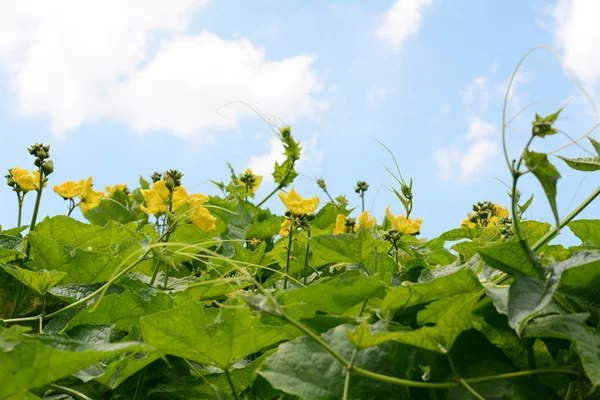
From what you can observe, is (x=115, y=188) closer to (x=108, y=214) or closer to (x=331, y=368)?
(x=108, y=214)

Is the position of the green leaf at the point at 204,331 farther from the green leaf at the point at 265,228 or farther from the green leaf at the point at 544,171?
the green leaf at the point at 265,228

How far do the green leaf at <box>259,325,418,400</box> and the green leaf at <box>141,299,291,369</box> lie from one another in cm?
11

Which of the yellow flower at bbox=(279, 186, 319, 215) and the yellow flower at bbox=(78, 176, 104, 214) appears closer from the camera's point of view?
the yellow flower at bbox=(279, 186, 319, 215)

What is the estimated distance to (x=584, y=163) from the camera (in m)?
1.23

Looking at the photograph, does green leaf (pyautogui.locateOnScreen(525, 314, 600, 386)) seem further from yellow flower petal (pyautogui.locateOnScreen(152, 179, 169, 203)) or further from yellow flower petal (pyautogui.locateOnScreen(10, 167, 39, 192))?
yellow flower petal (pyautogui.locateOnScreen(10, 167, 39, 192))

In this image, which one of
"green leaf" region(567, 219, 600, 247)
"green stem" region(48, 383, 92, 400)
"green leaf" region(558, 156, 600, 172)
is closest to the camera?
"green leaf" region(558, 156, 600, 172)

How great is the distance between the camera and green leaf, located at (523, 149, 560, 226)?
3.37ft

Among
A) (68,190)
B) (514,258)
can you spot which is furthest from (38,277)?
(68,190)

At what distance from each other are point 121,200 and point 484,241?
3049 millimetres

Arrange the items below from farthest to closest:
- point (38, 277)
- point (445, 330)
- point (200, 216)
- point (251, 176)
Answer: point (251, 176)
point (200, 216)
point (38, 277)
point (445, 330)

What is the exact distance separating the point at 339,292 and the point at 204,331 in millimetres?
272

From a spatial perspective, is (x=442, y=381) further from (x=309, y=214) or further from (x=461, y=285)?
(x=309, y=214)

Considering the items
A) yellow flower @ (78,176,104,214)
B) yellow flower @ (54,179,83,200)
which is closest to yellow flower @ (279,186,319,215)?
yellow flower @ (54,179,83,200)

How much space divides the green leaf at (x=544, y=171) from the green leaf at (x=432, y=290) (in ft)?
0.70
